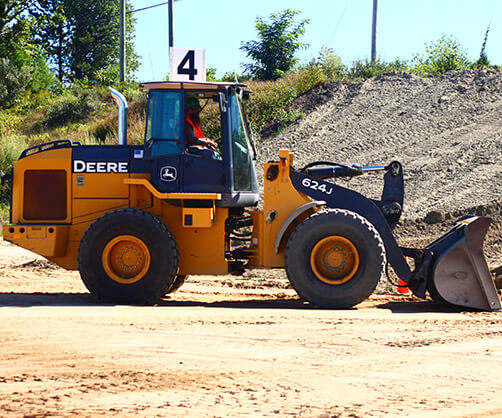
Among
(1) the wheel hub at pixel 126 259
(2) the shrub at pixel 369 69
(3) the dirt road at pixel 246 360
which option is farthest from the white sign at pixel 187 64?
(2) the shrub at pixel 369 69

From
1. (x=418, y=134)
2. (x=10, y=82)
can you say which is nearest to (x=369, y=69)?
(x=418, y=134)

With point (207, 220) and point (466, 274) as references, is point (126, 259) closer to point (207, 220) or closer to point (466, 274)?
point (207, 220)

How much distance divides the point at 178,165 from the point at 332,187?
1.89m

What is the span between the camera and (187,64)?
8914mm

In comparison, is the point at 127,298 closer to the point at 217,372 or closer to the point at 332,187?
the point at 332,187

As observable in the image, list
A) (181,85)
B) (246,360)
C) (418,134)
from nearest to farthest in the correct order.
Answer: (246,360) < (181,85) < (418,134)

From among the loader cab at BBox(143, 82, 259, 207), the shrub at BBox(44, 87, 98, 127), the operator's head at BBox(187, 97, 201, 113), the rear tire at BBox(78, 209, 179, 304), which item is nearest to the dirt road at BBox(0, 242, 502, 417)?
the rear tire at BBox(78, 209, 179, 304)

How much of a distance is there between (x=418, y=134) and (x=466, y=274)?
40.3 ft

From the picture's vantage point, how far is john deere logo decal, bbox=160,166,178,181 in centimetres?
887

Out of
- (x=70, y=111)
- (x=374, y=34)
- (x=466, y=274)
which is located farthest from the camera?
(x=70, y=111)

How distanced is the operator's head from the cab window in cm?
10

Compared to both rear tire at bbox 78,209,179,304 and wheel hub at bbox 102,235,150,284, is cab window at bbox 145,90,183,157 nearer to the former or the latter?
rear tire at bbox 78,209,179,304

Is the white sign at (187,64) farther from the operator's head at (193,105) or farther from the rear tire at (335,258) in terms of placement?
the rear tire at (335,258)

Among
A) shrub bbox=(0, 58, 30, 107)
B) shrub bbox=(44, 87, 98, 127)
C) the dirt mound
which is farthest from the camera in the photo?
shrub bbox=(0, 58, 30, 107)
